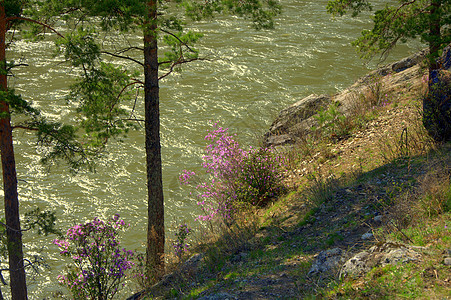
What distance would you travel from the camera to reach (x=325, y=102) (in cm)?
1330

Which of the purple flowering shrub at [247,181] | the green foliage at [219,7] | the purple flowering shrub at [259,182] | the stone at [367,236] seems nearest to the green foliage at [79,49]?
the green foliage at [219,7]

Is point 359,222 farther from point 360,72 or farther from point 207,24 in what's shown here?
point 207,24

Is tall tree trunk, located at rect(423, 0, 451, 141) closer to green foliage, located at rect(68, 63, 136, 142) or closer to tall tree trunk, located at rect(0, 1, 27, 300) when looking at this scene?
green foliage, located at rect(68, 63, 136, 142)

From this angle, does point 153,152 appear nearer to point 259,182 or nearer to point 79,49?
point 79,49

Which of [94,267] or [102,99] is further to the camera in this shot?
[102,99]

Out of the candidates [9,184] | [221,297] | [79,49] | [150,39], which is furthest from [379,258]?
[9,184]

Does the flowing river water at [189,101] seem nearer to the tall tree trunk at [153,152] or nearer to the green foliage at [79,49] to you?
the tall tree trunk at [153,152]

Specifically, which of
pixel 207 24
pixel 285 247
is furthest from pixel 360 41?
pixel 207 24

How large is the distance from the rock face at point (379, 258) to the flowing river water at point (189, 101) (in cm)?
455

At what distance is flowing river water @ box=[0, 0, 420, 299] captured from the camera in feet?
40.5

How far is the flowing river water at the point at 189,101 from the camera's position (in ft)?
40.5

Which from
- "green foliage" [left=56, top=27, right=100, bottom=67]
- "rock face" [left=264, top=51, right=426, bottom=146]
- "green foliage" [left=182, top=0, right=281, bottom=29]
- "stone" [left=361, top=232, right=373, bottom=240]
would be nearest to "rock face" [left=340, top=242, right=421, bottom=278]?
"stone" [left=361, top=232, right=373, bottom=240]

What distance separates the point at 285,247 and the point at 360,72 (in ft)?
47.1

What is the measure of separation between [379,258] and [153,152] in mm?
4673
